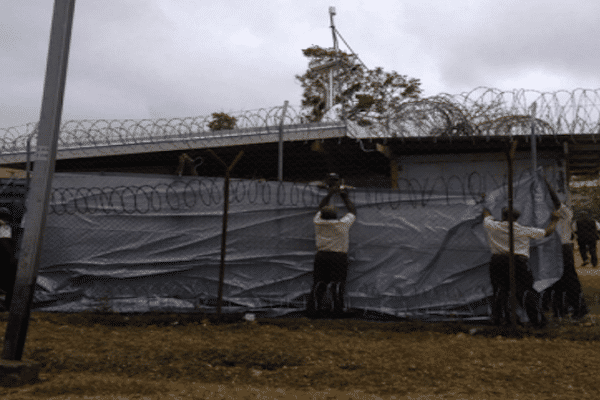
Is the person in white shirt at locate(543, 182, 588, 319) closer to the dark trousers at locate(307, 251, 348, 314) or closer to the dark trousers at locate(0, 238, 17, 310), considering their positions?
the dark trousers at locate(307, 251, 348, 314)

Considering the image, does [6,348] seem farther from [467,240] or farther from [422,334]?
[467,240]

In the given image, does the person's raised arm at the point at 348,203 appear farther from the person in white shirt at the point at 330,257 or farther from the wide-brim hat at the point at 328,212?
the wide-brim hat at the point at 328,212

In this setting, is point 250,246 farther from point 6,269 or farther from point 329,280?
point 6,269

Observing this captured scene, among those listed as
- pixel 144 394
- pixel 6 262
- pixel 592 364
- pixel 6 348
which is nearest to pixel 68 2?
pixel 6 348

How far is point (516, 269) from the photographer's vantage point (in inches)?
208

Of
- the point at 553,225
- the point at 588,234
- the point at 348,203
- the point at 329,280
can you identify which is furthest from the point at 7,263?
the point at 588,234

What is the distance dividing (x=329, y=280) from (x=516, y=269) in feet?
6.85

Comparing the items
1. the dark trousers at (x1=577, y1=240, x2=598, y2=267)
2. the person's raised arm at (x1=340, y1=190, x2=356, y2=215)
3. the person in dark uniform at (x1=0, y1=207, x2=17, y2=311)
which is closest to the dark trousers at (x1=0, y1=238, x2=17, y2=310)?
the person in dark uniform at (x1=0, y1=207, x2=17, y2=311)

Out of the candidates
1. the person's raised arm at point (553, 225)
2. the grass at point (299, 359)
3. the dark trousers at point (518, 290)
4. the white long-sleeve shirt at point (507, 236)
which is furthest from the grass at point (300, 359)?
the person's raised arm at point (553, 225)

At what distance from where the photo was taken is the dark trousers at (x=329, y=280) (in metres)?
5.71

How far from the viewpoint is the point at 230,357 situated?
14.0 ft

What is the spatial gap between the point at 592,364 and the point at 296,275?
3.27 metres

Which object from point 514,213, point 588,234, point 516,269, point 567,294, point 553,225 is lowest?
point 567,294

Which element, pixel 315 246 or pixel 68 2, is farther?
pixel 315 246
